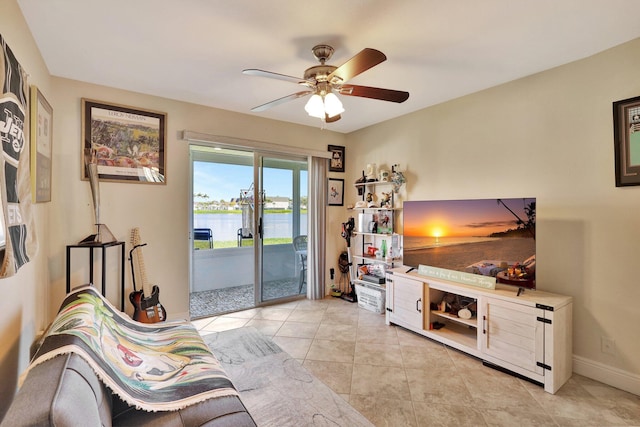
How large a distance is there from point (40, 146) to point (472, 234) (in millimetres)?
3540

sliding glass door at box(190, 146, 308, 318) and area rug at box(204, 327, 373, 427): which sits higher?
sliding glass door at box(190, 146, 308, 318)

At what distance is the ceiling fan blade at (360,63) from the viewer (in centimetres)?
161

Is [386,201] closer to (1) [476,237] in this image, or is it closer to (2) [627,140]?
(1) [476,237]

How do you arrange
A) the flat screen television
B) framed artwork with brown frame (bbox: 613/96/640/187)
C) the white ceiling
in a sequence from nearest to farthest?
the white ceiling < framed artwork with brown frame (bbox: 613/96/640/187) < the flat screen television

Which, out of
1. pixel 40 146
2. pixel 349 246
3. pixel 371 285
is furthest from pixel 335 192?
pixel 40 146

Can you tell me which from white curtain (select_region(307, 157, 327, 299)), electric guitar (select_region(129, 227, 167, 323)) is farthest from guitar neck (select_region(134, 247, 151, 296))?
white curtain (select_region(307, 157, 327, 299))

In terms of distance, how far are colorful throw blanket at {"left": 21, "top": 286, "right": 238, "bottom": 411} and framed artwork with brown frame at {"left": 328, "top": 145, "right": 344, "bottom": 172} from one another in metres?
3.11

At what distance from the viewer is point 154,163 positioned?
10.2 feet

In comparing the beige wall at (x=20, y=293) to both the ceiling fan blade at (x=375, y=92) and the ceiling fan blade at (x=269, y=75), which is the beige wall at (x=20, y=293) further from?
the ceiling fan blade at (x=375, y=92)

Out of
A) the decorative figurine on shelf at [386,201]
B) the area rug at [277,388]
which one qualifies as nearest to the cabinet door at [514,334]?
the area rug at [277,388]

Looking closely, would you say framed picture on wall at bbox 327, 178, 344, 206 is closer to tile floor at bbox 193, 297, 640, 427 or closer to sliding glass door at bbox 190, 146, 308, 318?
sliding glass door at bbox 190, 146, 308, 318

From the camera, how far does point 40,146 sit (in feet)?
6.93

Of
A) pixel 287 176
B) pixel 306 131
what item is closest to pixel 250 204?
pixel 287 176

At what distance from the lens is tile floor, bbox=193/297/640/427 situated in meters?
1.83
